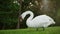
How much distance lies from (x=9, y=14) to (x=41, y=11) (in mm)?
2079

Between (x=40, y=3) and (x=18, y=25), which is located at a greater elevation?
(x=40, y=3)

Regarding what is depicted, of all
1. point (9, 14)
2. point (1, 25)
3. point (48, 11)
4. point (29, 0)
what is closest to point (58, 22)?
point (48, 11)

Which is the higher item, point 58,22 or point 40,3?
point 40,3

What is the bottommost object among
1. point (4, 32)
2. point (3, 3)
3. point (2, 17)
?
point (4, 32)

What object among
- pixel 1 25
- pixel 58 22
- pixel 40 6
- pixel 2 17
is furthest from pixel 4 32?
pixel 58 22

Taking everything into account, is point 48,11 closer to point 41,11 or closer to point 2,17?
point 41,11

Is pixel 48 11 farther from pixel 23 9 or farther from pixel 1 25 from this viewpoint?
pixel 1 25

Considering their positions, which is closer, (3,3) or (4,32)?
(4,32)

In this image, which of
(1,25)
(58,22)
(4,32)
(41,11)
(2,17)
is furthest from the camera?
(58,22)

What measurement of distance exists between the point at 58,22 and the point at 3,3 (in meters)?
2.97

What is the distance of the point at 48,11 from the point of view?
24.6 feet

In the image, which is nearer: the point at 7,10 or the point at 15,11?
the point at 7,10

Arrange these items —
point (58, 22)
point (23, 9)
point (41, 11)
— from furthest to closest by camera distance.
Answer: point (58, 22) < point (41, 11) < point (23, 9)

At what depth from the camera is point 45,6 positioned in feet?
24.7
